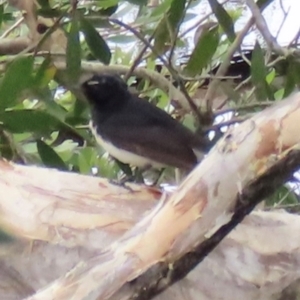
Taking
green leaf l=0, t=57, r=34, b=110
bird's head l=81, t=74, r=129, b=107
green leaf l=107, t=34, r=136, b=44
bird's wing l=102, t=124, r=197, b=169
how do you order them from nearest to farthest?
green leaf l=0, t=57, r=34, b=110 < bird's wing l=102, t=124, r=197, b=169 < green leaf l=107, t=34, r=136, b=44 < bird's head l=81, t=74, r=129, b=107

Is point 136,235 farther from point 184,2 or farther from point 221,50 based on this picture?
point 221,50

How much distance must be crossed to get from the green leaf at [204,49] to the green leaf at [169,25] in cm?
6

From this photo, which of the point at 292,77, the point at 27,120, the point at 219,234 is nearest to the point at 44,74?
the point at 27,120

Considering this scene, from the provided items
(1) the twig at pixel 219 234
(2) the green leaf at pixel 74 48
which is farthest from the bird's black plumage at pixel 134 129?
(1) the twig at pixel 219 234

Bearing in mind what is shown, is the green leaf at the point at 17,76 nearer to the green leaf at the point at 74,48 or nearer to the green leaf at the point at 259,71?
the green leaf at the point at 74,48

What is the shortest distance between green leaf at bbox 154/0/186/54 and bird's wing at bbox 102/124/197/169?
0.20m

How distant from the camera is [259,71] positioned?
149 cm

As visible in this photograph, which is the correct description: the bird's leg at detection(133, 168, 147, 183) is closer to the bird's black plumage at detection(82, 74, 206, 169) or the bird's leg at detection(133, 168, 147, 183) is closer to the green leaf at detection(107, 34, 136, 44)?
the bird's black plumage at detection(82, 74, 206, 169)

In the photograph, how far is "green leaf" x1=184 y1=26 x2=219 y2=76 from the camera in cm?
155

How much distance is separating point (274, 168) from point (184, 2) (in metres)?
0.66

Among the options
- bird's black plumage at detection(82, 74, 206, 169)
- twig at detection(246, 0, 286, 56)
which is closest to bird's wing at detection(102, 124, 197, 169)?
bird's black plumage at detection(82, 74, 206, 169)

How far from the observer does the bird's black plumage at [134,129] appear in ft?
5.52

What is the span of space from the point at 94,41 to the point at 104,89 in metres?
0.47

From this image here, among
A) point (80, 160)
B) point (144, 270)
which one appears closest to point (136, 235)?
point (144, 270)
